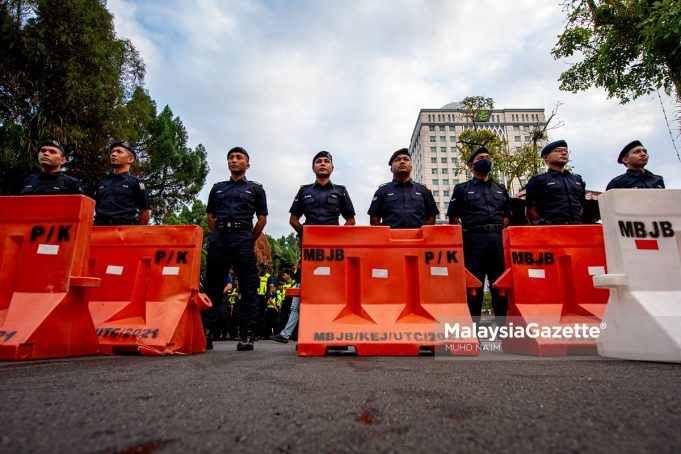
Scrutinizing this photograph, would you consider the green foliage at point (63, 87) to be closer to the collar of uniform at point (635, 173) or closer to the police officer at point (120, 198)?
the police officer at point (120, 198)

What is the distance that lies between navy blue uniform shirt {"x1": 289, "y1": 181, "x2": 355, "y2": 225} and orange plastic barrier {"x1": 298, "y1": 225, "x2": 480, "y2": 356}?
900mm

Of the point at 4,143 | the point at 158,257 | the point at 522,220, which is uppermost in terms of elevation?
the point at 4,143

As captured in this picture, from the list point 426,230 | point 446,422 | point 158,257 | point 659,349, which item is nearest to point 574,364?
point 659,349

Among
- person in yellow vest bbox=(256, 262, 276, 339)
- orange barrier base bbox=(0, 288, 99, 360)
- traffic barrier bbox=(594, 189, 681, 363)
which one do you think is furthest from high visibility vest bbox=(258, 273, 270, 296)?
traffic barrier bbox=(594, 189, 681, 363)

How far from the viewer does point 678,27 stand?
22.6ft

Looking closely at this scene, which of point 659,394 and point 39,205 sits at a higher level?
point 39,205

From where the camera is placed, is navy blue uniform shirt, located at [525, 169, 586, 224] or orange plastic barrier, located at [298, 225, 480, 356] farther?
navy blue uniform shirt, located at [525, 169, 586, 224]

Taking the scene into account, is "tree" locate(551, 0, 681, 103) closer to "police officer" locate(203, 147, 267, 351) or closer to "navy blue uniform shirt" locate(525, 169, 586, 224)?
"navy blue uniform shirt" locate(525, 169, 586, 224)

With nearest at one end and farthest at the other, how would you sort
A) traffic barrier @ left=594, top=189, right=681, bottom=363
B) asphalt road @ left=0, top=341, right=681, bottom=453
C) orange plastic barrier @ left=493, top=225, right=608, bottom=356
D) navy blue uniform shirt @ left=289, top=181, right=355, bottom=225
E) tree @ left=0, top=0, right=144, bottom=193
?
asphalt road @ left=0, top=341, right=681, bottom=453, traffic barrier @ left=594, top=189, right=681, bottom=363, orange plastic barrier @ left=493, top=225, right=608, bottom=356, navy blue uniform shirt @ left=289, top=181, right=355, bottom=225, tree @ left=0, top=0, right=144, bottom=193

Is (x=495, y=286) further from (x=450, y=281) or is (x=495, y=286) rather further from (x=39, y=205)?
(x=39, y=205)

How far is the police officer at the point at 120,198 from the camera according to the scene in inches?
163

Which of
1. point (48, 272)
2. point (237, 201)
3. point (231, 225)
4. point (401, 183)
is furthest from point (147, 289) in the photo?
point (401, 183)

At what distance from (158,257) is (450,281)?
2814mm

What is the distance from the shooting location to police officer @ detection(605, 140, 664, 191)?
14.8ft
